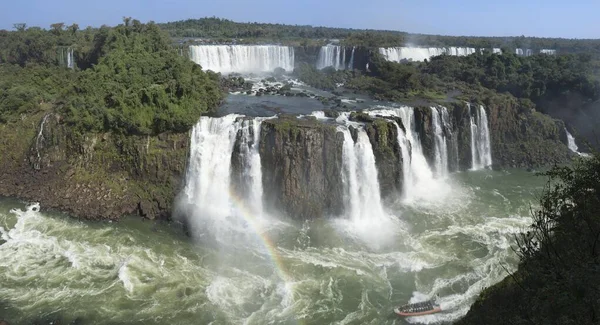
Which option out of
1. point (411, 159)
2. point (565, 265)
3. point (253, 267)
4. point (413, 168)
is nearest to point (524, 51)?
point (413, 168)

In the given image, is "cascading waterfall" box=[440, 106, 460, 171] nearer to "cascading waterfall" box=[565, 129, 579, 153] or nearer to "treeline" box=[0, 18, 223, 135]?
"cascading waterfall" box=[565, 129, 579, 153]

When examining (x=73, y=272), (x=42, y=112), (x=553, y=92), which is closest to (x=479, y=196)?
(x=553, y=92)

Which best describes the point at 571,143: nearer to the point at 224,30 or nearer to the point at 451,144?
the point at 451,144

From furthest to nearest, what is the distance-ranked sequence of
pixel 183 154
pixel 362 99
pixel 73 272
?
pixel 362 99 → pixel 183 154 → pixel 73 272

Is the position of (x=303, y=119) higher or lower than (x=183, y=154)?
higher

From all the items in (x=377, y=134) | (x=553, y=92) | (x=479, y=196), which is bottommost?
(x=479, y=196)

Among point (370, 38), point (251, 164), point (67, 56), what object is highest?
point (370, 38)

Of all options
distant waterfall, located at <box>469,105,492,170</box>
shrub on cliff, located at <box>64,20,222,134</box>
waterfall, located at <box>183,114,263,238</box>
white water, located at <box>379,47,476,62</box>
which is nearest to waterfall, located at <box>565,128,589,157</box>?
distant waterfall, located at <box>469,105,492,170</box>

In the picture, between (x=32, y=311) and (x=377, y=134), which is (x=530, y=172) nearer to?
(x=377, y=134)
